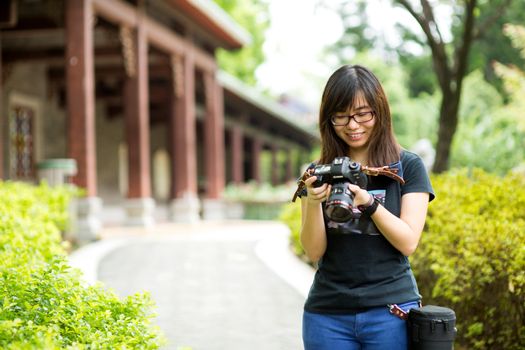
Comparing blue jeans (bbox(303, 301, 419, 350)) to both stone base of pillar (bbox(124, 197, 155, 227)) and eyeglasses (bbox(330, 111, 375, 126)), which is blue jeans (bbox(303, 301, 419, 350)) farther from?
stone base of pillar (bbox(124, 197, 155, 227))

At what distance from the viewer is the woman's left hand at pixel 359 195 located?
2168 millimetres

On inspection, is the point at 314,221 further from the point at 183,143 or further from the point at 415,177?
the point at 183,143

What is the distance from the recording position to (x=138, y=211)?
13938 millimetres

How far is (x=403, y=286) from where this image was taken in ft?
7.62

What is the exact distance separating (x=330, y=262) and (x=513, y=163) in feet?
48.0

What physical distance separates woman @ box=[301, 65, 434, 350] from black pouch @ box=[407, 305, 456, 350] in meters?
0.03

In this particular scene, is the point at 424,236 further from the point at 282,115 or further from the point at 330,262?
the point at 282,115

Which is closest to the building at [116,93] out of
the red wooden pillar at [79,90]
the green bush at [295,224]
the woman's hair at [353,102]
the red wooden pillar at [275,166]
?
the red wooden pillar at [79,90]

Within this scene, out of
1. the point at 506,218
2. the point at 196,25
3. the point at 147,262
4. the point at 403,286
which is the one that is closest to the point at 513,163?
the point at 196,25

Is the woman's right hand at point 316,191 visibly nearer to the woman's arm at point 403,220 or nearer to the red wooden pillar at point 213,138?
the woman's arm at point 403,220

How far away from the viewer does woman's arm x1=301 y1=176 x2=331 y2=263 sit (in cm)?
222

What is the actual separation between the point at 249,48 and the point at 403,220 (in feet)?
113

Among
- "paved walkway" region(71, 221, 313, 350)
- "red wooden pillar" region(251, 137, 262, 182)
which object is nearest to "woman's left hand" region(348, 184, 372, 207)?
"paved walkway" region(71, 221, 313, 350)

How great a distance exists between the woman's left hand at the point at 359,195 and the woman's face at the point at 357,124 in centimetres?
28
